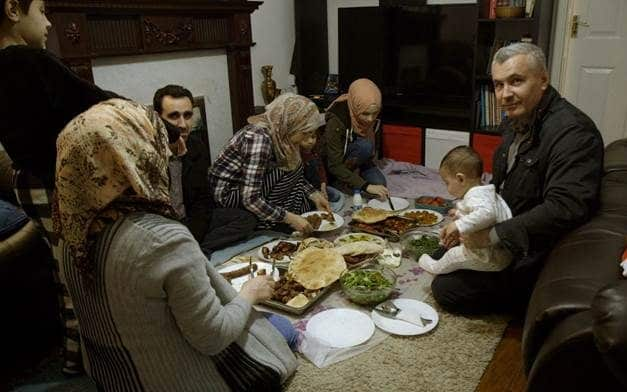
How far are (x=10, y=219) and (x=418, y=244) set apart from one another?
6.09 ft

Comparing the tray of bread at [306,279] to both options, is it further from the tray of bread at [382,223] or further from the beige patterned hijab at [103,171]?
the beige patterned hijab at [103,171]

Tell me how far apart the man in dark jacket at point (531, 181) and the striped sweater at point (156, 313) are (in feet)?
Result: 3.44

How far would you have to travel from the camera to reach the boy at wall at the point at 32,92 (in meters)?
1.40

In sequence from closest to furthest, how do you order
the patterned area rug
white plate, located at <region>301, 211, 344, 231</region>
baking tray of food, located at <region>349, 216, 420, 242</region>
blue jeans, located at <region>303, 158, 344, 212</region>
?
1. the patterned area rug
2. baking tray of food, located at <region>349, 216, 420, 242</region>
3. white plate, located at <region>301, 211, 344, 231</region>
4. blue jeans, located at <region>303, 158, 344, 212</region>

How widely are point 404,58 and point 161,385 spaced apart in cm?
378

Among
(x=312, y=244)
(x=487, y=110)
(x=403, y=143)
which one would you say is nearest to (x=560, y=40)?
(x=487, y=110)

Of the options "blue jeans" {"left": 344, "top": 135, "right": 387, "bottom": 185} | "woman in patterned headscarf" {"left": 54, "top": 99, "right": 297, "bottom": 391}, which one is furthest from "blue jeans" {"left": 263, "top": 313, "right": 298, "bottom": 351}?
"blue jeans" {"left": 344, "top": 135, "right": 387, "bottom": 185}

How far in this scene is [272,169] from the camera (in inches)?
110

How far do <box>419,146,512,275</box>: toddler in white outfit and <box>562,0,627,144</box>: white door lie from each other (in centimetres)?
231

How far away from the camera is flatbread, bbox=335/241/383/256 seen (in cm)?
232

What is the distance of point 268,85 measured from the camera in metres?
4.40

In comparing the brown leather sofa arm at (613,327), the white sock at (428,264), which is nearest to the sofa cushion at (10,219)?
the white sock at (428,264)

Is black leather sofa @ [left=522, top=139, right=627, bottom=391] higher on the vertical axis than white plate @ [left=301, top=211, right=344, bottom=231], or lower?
higher

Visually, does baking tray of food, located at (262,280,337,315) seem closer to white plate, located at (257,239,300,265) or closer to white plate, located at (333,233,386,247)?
white plate, located at (257,239,300,265)
